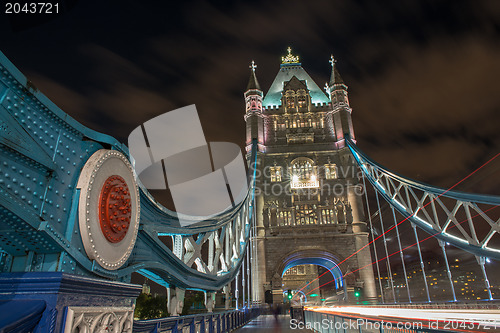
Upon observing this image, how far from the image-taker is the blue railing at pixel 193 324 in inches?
146

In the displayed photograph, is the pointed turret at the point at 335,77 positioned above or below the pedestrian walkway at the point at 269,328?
above

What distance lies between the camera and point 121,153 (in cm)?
390

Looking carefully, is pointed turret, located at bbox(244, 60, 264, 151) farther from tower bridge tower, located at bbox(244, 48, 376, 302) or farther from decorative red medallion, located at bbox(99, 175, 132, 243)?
decorative red medallion, located at bbox(99, 175, 132, 243)

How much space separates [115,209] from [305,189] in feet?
94.3

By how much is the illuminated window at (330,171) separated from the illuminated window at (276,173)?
4.76m

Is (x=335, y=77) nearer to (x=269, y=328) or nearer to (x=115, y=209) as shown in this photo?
(x=269, y=328)

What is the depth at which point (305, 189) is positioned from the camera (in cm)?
3139

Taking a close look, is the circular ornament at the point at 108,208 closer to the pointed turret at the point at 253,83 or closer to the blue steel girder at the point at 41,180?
the blue steel girder at the point at 41,180

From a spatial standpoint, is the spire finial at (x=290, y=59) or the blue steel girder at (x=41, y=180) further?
the spire finial at (x=290, y=59)

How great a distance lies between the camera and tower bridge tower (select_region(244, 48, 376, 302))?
28.6 m

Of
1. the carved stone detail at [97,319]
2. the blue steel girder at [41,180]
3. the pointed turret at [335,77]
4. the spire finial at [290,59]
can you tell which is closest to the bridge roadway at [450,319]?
the carved stone detail at [97,319]

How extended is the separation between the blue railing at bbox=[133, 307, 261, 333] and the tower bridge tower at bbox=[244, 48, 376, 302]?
18.8 m

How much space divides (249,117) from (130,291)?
3442 cm

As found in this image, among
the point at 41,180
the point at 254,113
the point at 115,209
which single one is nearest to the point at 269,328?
the point at 115,209
